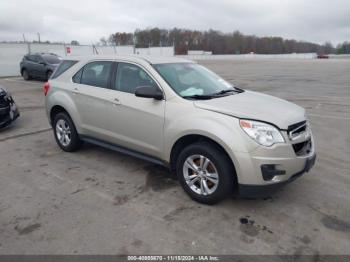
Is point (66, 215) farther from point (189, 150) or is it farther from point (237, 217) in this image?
point (237, 217)

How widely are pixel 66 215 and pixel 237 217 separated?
1914 millimetres

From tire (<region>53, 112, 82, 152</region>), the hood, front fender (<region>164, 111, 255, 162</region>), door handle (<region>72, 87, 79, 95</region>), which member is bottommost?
tire (<region>53, 112, 82, 152</region>)

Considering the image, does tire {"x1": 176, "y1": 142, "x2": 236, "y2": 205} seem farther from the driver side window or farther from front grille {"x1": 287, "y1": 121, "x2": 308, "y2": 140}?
the driver side window

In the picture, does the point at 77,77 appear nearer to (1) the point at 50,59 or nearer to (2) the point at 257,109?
(2) the point at 257,109

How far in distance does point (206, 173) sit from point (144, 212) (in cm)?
85

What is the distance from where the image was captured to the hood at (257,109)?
131 inches

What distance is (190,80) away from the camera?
4.31 meters

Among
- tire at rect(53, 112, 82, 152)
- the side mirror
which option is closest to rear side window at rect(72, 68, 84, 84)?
tire at rect(53, 112, 82, 152)

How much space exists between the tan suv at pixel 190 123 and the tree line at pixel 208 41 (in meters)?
87.8

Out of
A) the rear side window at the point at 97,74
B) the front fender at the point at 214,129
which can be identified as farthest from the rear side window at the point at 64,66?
the front fender at the point at 214,129

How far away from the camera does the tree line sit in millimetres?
97875

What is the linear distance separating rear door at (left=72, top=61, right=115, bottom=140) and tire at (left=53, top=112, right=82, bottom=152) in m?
0.36

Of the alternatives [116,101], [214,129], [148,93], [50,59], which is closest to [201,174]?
[214,129]

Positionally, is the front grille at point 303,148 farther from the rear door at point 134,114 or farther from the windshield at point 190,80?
the rear door at point 134,114
